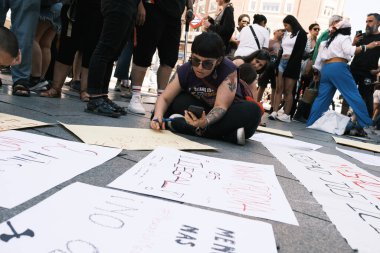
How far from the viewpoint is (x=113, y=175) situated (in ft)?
3.19

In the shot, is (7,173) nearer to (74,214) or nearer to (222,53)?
(74,214)

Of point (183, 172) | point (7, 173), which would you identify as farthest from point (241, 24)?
point (7, 173)

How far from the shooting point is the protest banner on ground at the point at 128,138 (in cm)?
135

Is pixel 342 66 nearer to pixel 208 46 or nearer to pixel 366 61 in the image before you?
pixel 366 61

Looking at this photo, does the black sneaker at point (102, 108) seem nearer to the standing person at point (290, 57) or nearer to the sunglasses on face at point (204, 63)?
the sunglasses on face at point (204, 63)

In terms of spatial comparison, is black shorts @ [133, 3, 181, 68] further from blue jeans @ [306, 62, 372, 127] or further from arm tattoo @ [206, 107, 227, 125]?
blue jeans @ [306, 62, 372, 127]

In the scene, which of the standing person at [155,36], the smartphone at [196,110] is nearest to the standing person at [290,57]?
the standing person at [155,36]

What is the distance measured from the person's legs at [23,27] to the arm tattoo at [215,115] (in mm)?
1257

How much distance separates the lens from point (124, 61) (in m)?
3.80

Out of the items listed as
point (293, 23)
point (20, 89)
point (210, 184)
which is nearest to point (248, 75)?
point (20, 89)

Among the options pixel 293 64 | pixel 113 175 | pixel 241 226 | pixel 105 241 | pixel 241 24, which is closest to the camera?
pixel 105 241

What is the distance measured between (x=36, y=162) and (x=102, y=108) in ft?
4.01

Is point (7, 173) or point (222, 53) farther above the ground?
point (222, 53)

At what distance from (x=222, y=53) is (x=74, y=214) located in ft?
4.57
